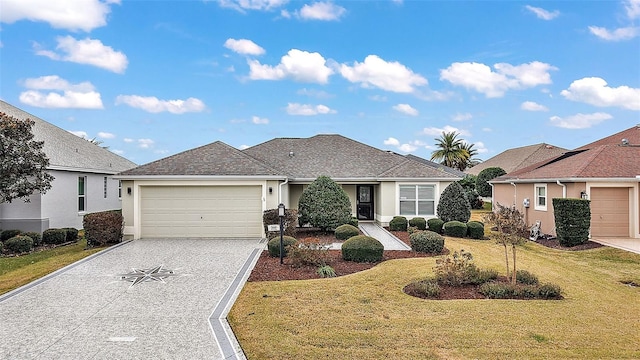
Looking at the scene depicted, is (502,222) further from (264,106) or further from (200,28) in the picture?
(264,106)

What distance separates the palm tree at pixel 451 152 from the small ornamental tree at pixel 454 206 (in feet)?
120

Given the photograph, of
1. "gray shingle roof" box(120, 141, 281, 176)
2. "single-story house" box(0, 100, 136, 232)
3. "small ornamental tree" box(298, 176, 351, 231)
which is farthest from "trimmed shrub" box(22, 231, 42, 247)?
"small ornamental tree" box(298, 176, 351, 231)

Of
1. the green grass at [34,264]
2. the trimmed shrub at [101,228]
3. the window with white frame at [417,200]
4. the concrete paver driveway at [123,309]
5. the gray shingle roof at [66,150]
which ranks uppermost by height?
the gray shingle roof at [66,150]

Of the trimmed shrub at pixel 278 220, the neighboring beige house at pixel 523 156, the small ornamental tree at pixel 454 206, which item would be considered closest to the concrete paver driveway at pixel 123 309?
the trimmed shrub at pixel 278 220

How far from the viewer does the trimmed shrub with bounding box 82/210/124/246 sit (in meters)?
14.4

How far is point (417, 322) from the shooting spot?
668 cm

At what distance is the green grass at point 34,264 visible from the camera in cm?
1002

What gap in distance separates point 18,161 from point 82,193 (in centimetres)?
578

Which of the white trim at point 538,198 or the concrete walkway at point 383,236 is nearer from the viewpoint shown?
the concrete walkway at point 383,236

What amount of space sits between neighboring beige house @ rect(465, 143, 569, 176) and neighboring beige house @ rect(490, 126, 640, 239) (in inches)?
632

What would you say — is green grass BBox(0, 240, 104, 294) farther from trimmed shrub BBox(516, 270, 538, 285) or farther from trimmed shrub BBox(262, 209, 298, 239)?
trimmed shrub BBox(516, 270, 538, 285)

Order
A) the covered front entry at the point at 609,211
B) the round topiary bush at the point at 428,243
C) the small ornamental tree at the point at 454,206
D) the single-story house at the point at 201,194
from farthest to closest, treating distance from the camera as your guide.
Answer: the small ornamental tree at the point at 454,206
the covered front entry at the point at 609,211
the single-story house at the point at 201,194
the round topiary bush at the point at 428,243

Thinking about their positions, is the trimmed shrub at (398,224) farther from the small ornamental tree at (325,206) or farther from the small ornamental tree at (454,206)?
the small ornamental tree at (325,206)

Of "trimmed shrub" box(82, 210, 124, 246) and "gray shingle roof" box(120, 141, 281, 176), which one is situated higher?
"gray shingle roof" box(120, 141, 281, 176)
